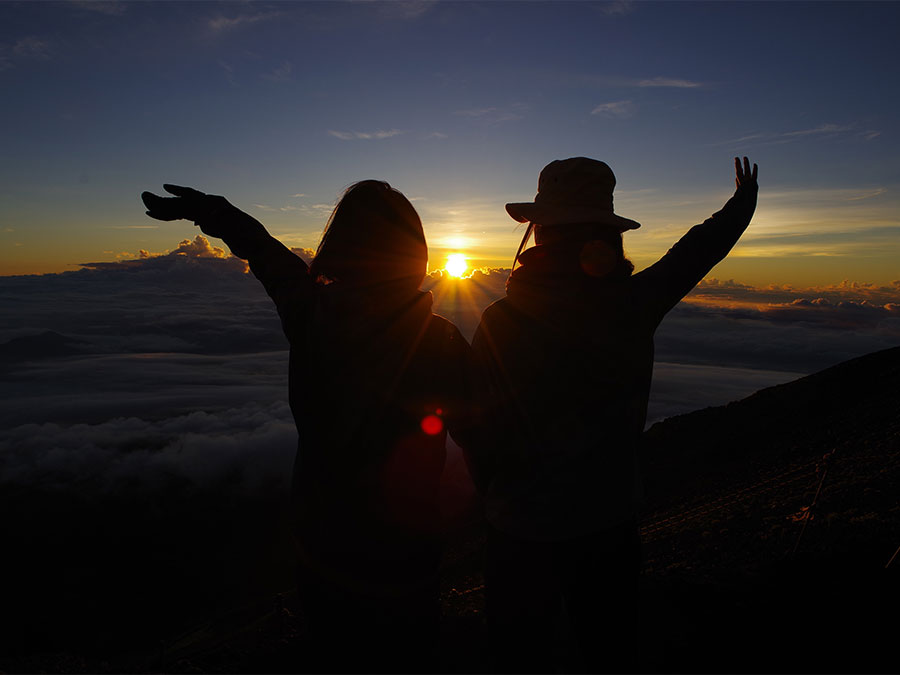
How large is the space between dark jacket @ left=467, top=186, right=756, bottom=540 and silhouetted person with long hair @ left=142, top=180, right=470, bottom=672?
0.74 ft

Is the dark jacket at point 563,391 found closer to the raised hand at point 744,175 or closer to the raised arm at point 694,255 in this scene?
the raised arm at point 694,255

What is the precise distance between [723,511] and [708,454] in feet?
86.8

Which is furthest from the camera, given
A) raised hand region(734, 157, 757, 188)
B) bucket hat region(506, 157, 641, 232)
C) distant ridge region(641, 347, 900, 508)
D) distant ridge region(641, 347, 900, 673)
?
distant ridge region(641, 347, 900, 508)

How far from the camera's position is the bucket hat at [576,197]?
1966mm

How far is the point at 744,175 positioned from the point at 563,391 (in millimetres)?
1825

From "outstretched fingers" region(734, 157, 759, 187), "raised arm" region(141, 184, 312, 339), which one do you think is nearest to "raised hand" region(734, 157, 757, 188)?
"outstretched fingers" region(734, 157, 759, 187)

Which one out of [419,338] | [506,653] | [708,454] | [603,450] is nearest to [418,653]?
[506,653]

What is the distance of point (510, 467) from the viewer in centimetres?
201

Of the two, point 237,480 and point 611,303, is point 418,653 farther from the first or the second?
point 237,480

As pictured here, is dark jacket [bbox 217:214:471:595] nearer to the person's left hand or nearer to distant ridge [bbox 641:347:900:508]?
the person's left hand

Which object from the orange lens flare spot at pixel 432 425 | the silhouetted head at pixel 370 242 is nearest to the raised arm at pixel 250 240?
the silhouetted head at pixel 370 242

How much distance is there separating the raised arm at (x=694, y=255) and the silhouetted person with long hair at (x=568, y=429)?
0.02 metres

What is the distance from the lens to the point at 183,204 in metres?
1.92

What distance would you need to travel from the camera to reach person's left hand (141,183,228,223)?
184cm
